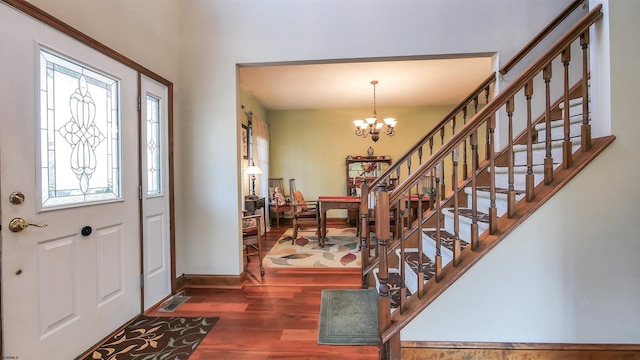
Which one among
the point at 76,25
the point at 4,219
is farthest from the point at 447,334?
the point at 76,25

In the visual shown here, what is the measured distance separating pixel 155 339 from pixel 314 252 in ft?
7.58

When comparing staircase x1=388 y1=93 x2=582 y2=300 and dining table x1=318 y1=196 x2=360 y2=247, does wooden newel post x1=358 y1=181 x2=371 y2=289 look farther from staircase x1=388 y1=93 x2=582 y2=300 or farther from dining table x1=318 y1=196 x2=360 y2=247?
dining table x1=318 y1=196 x2=360 y2=247

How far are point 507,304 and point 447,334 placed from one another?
404 millimetres

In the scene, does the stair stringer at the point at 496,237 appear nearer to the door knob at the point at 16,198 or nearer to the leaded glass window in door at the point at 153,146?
the door knob at the point at 16,198

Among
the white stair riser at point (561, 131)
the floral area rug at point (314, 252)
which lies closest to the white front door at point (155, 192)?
the floral area rug at point (314, 252)

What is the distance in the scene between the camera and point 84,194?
5.76 ft

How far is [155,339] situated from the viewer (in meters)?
1.89

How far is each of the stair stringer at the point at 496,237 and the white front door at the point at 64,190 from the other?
1964 millimetres

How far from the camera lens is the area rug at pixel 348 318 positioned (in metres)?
1.87

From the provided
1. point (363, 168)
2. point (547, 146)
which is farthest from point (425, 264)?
point (363, 168)

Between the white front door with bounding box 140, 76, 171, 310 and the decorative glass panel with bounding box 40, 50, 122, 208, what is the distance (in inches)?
11.0

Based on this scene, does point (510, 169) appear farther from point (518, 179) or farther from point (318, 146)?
point (318, 146)

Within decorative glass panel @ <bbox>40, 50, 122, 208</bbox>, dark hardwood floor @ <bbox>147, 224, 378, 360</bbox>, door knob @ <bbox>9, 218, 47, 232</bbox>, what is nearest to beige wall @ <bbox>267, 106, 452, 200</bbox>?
dark hardwood floor @ <bbox>147, 224, 378, 360</bbox>

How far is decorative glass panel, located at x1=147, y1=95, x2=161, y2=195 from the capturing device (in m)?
2.37
